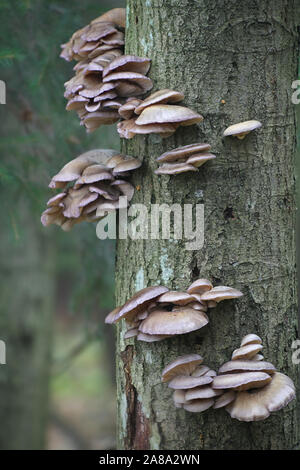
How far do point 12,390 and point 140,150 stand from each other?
19.1ft

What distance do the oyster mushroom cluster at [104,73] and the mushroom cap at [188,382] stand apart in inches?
55.6

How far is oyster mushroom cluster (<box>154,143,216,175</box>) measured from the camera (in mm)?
2176

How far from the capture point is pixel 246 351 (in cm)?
210

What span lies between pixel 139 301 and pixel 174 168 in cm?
66

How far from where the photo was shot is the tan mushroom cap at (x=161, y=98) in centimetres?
222

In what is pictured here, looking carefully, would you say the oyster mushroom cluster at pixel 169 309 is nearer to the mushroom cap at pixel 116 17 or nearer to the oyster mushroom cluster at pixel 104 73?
the oyster mushroom cluster at pixel 104 73

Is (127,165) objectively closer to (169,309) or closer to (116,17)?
(169,309)

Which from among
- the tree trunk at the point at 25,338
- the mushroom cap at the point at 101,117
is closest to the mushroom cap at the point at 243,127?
the mushroom cap at the point at 101,117

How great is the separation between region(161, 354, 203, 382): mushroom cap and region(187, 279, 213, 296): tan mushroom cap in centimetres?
30

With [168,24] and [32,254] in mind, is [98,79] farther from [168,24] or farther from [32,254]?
[32,254]

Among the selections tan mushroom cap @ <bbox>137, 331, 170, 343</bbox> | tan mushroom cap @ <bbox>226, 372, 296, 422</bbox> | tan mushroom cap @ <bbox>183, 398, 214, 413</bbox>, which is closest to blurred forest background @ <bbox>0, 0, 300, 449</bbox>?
tan mushroom cap @ <bbox>137, 331, 170, 343</bbox>

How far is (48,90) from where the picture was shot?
4.18m

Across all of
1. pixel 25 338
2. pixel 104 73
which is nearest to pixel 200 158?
pixel 104 73
